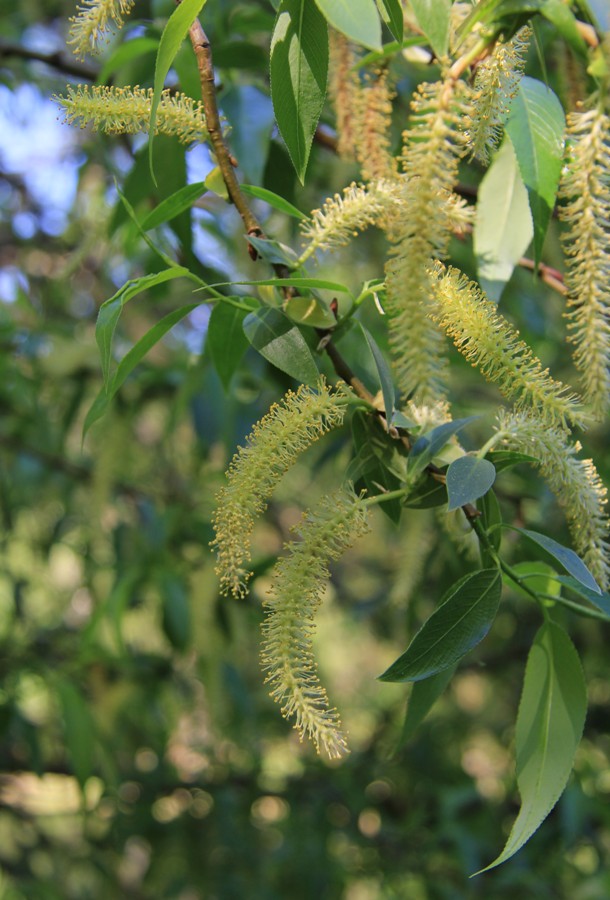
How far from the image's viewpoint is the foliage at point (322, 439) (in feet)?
2.27

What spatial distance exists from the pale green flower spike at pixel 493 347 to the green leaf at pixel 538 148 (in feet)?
0.30

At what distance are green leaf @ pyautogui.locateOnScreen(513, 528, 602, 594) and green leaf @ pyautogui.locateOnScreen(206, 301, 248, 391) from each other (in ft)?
1.13

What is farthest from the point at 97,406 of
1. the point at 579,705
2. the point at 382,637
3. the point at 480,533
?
the point at 382,637

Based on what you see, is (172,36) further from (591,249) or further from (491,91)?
(591,249)

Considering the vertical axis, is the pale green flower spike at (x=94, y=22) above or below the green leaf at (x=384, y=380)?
above

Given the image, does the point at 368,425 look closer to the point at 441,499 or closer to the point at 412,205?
Result: the point at 441,499

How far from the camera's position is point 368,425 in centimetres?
76

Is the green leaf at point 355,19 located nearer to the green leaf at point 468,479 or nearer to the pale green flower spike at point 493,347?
the pale green flower spike at point 493,347

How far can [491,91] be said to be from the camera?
2.15ft

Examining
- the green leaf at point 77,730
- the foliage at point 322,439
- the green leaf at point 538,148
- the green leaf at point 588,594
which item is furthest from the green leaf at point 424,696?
the green leaf at point 77,730

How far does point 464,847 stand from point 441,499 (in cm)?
128

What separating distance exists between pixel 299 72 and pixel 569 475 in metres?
0.36

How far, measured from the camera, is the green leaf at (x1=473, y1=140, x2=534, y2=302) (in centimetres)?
90

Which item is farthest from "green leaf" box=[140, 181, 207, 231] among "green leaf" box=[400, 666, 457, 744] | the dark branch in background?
the dark branch in background
